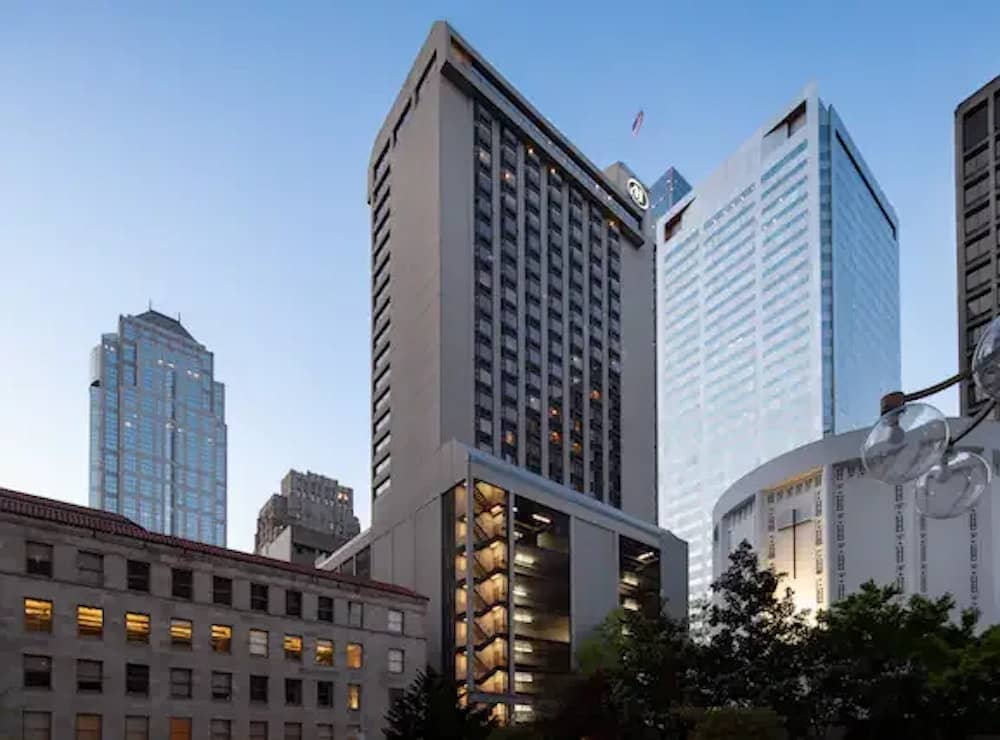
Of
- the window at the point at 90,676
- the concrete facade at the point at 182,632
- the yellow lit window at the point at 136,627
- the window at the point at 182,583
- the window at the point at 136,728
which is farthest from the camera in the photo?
the window at the point at 182,583

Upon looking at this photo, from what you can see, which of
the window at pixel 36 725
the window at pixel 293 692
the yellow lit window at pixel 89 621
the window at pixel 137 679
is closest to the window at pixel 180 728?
the window at pixel 137 679

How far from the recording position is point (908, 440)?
324 inches

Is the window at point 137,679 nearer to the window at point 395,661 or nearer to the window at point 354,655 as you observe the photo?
the window at point 354,655

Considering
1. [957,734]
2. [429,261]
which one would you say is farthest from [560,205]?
[957,734]

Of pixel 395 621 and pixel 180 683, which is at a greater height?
pixel 395 621

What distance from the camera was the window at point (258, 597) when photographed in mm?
66750

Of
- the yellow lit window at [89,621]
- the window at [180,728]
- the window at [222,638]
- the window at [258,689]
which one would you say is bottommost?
the window at [180,728]

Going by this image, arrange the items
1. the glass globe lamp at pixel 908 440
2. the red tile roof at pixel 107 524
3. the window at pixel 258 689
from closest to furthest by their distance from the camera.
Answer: the glass globe lamp at pixel 908 440, the red tile roof at pixel 107 524, the window at pixel 258 689

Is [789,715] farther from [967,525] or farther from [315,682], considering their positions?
[967,525]

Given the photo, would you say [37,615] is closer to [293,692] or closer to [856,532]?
[293,692]

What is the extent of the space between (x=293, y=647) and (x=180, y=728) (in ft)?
29.6

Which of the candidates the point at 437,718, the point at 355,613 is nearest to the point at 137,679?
the point at 355,613

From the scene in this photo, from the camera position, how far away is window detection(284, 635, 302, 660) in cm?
6806

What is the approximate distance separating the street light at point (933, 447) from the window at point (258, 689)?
61.5 metres
